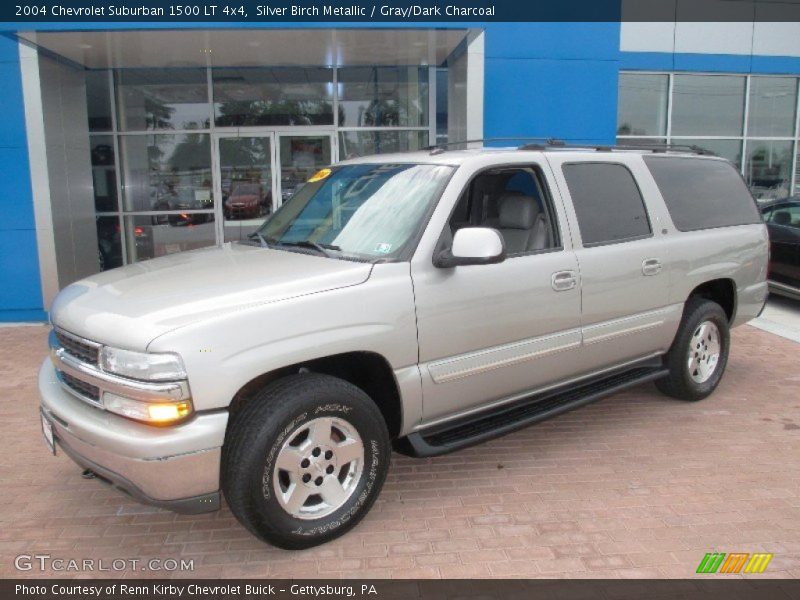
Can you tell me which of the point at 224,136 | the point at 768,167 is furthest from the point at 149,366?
the point at 768,167

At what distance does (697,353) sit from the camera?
5676 mm

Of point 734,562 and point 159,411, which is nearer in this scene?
point 159,411

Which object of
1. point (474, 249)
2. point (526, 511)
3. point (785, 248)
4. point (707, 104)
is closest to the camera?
point (474, 249)

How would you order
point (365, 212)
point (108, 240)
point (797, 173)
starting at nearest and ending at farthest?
point (365, 212), point (108, 240), point (797, 173)

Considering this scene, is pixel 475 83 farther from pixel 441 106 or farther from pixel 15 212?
pixel 15 212

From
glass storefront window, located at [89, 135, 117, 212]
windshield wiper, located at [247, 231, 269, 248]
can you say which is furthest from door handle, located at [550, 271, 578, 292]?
glass storefront window, located at [89, 135, 117, 212]

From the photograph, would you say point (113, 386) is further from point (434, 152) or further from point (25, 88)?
point (25, 88)

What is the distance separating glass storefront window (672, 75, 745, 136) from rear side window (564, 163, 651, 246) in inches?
413

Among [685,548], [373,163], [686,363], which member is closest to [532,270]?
[373,163]

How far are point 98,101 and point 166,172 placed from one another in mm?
1596

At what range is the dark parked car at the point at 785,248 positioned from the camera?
9633mm

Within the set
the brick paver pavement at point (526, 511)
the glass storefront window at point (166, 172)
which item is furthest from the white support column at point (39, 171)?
the brick paver pavement at point (526, 511)

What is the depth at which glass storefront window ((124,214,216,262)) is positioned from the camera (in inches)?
474

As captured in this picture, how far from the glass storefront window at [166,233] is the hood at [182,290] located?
824 cm
